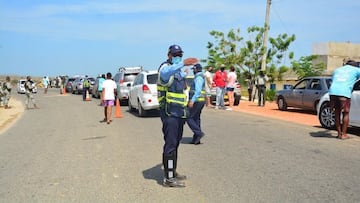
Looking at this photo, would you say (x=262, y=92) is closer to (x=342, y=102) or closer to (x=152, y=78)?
(x=152, y=78)

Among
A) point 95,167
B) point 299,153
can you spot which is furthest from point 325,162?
point 95,167

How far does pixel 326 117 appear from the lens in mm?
12430

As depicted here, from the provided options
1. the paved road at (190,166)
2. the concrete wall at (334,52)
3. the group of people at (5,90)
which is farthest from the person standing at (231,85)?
the concrete wall at (334,52)

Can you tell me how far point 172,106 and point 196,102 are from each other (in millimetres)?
3891

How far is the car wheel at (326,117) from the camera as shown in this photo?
12.2 meters

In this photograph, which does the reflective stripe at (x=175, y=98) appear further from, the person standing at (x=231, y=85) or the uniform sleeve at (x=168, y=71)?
the person standing at (x=231, y=85)

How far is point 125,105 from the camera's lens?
2383 centimetres

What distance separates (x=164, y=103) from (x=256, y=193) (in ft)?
5.57

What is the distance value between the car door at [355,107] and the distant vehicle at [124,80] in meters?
13.1

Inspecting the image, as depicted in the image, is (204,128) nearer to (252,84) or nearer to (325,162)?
(325,162)

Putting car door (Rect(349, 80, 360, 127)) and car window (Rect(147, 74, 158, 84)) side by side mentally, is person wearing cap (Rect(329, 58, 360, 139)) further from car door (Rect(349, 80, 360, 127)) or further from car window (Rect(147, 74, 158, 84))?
car window (Rect(147, 74, 158, 84))

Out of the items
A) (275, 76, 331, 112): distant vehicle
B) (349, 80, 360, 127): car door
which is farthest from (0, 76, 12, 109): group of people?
(349, 80, 360, 127): car door

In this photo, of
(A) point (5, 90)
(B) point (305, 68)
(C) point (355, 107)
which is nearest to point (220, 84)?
(C) point (355, 107)

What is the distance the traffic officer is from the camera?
20.1ft
